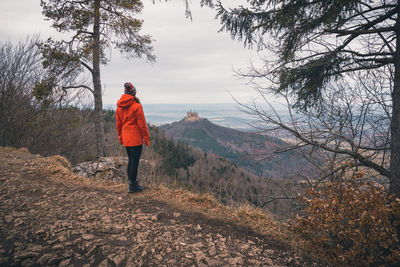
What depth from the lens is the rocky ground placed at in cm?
217

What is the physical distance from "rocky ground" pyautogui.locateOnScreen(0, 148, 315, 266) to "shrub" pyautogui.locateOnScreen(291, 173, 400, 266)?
38cm

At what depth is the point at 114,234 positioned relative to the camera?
263cm

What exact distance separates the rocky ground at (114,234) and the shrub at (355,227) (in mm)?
382

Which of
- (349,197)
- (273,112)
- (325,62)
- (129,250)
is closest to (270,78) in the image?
Answer: (273,112)

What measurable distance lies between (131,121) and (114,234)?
1950 mm

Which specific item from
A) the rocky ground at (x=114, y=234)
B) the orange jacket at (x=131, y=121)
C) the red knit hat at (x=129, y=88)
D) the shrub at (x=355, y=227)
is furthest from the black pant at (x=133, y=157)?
the shrub at (x=355, y=227)

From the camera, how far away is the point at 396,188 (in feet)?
9.71

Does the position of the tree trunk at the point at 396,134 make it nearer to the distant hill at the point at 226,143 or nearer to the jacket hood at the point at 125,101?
the distant hill at the point at 226,143

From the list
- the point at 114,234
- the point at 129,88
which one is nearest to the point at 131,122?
the point at 129,88

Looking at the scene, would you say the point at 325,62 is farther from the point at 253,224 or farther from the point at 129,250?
the point at 129,250

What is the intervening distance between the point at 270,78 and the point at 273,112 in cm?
73

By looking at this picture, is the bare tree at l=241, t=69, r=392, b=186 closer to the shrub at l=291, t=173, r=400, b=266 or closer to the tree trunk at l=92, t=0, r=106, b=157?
the shrub at l=291, t=173, r=400, b=266

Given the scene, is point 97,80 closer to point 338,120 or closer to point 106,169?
point 106,169

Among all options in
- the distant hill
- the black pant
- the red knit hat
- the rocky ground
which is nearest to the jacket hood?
the red knit hat
